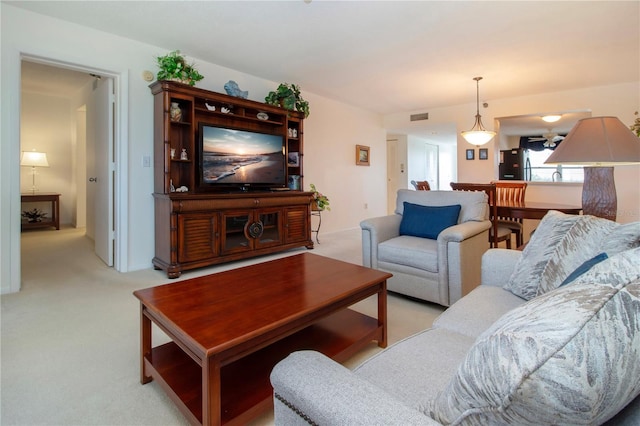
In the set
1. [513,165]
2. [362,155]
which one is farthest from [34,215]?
[513,165]

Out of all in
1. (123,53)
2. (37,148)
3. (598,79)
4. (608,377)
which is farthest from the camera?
(37,148)

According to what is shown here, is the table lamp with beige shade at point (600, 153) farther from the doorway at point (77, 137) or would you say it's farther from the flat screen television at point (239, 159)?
the doorway at point (77, 137)

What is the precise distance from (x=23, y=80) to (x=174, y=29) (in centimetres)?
375

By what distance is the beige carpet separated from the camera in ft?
4.39

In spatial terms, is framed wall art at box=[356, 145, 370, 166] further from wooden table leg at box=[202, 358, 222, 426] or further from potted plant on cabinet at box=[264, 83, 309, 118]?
wooden table leg at box=[202, 358, 222, 426]

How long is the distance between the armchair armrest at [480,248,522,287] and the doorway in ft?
11.2

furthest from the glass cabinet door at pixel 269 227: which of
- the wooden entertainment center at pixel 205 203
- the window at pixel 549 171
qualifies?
the window at pixel 549 171

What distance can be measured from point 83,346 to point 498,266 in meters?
2.28

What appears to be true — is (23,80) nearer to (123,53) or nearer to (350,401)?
(123,53)

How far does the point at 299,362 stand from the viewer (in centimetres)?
74

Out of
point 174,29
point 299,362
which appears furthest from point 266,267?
point 174,29

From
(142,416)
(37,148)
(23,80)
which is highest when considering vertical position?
(23,80)

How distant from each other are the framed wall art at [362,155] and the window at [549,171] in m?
4.66

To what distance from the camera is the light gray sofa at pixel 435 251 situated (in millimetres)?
2270
